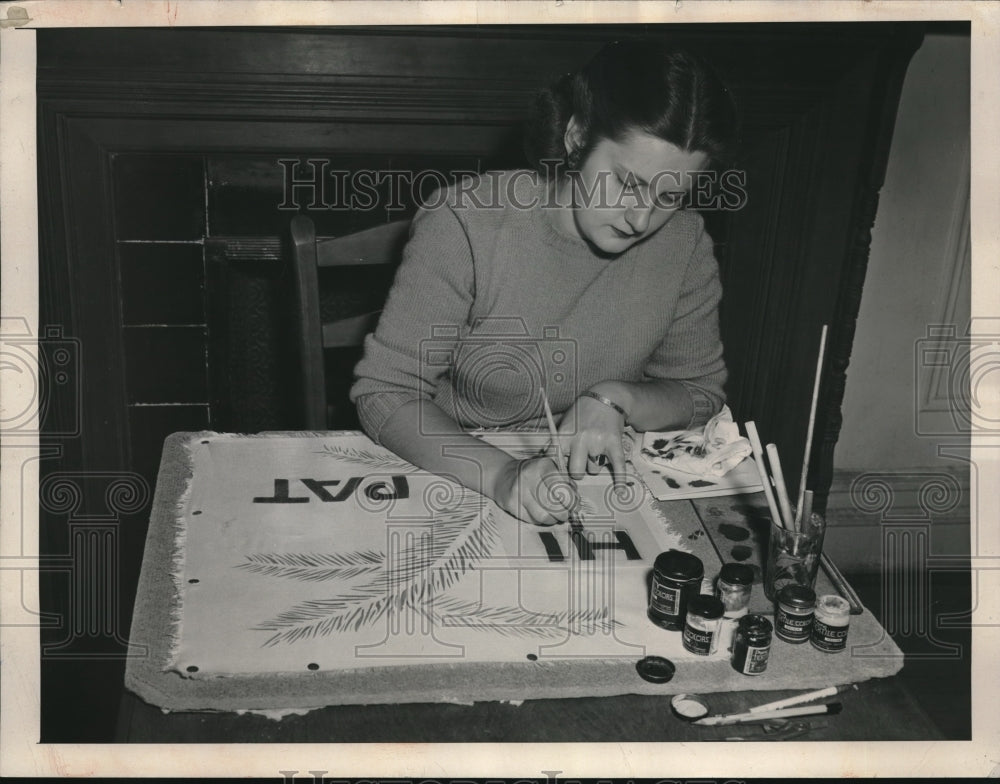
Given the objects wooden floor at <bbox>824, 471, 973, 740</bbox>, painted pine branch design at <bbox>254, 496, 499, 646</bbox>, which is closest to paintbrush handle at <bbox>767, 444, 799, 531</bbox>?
painted pine branch design at <bbox>254, 496, 499, 646</bbox>

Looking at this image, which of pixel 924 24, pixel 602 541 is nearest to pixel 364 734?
pixel 602 541

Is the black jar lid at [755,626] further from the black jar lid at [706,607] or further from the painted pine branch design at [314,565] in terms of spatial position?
the painted pine branch design at [314,565]

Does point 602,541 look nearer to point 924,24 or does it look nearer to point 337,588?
point 337,588

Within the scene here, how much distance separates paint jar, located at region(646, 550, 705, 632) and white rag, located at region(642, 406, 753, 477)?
30cm

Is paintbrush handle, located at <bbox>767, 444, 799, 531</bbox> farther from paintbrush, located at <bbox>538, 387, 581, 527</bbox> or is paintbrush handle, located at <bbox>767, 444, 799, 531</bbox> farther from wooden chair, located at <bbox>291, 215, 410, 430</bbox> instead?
wooden chair, located at <bbox>291, 215, 410, 430</bbox>

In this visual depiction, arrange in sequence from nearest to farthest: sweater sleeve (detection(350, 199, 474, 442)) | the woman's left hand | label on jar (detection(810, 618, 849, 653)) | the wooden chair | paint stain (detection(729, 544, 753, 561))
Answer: label on jar (detection(810, 618, 849, 653)) < paint stain (detection(729, 544, 753, 561)) < the woman's left hand < sweater sleeve (detection(350, 199, 474, 442)) < the wooden chair

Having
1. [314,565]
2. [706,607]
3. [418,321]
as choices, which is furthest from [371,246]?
[706,607]

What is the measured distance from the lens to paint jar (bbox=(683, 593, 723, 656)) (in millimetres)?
873

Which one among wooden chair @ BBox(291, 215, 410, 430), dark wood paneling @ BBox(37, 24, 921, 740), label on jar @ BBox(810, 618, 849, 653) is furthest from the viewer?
dark wood paneling @ BBox(37, 24, 921, 740)

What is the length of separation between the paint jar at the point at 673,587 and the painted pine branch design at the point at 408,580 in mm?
204

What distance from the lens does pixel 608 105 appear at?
1.26m

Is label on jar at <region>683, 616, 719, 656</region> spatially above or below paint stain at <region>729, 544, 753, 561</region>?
below

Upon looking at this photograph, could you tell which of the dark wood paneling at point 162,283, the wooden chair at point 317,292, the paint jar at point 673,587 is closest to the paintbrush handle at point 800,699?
the paint jar at point 673,587

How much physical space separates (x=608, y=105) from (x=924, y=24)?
1046 mm
